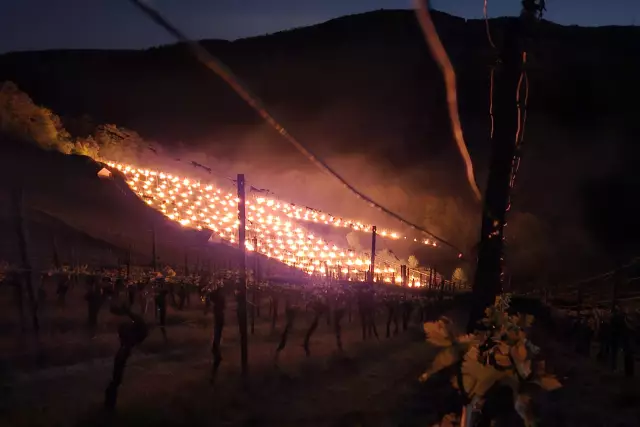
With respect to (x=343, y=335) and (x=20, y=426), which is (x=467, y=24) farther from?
(x=20, y=426)

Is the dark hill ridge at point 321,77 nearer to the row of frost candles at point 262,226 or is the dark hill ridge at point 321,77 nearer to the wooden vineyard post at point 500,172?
the row of frost candles at point 262,226

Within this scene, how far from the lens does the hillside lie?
30.5m

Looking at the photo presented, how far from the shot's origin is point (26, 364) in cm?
828

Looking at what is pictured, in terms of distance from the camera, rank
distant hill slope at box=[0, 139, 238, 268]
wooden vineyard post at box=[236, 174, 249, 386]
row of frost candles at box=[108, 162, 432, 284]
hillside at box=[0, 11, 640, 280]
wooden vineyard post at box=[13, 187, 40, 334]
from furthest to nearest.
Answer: hillside at box=[0, 11, 640, 280]
distant hill slope at box=[0, 139, 238, 268]
row of frost candles at box=[108, 162, 432, 284]
wooden vineyard post at box=[13, 187, 40, 334]
wooden vineyard post at box=[236, 174, 249, 386]

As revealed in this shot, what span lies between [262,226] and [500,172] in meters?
12.0

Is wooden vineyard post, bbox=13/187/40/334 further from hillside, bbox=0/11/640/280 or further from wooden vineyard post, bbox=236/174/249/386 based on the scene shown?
hillside, bbox=0/11/640/280

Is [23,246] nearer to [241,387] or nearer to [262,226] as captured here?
[241,387]

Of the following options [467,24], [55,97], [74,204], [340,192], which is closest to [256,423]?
[74,204]

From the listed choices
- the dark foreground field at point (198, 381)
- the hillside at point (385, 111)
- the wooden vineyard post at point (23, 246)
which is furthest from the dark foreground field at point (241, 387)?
the hillside at point (385, 111)

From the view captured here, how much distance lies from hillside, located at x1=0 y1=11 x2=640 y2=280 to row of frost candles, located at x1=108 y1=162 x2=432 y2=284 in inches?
239

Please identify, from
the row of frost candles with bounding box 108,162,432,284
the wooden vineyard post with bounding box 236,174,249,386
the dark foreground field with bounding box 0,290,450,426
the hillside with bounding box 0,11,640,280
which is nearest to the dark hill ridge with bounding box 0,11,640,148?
the hillside with bounding box 0,11,640,280

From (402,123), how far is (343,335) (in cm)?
3312

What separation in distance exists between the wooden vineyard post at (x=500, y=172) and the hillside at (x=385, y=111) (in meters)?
20.3

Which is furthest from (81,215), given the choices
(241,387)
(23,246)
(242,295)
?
(241,387)
